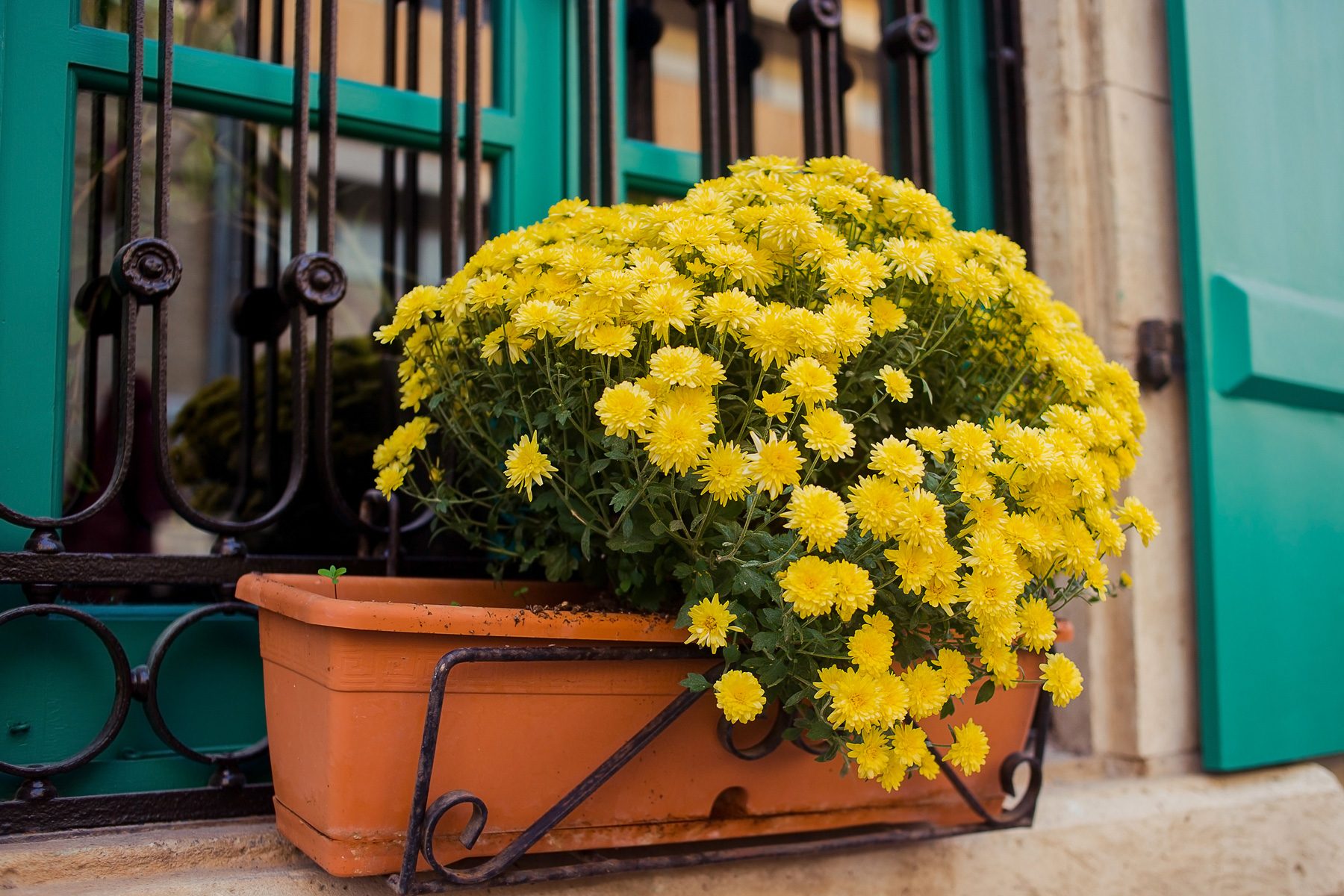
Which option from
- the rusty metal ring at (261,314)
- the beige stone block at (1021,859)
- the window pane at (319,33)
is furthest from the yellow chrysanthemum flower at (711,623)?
the rusty metal ring at (261,314)

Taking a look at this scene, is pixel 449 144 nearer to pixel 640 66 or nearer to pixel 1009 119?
pixel 640 66

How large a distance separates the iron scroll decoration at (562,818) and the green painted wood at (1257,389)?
801 millimetres

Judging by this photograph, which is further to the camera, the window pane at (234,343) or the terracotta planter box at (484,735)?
the window pane at (234,343)

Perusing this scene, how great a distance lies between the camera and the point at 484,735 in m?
1.08

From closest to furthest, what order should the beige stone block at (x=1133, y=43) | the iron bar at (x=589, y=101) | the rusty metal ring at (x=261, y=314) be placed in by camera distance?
1. the iron bar at (x=589, y=101)
2. the rusty metal ring at (x=261, y=314)
3. the beige stone block at (x=1133, y=43)

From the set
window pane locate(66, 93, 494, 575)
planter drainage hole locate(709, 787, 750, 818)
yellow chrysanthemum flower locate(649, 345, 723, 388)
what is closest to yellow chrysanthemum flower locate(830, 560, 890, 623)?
yellow chrysanthemum flower locate(649, 345, 723, 388)

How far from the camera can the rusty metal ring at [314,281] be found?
140 cm

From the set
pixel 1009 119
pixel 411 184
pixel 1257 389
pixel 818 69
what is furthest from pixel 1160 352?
pixel 411 184

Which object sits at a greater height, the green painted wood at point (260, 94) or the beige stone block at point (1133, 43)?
the beige stone block at point (1133, 43)

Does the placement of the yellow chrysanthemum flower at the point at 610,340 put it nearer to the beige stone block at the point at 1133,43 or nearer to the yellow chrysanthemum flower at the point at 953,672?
the yellow chrysanthemum flower at the point at 953,672

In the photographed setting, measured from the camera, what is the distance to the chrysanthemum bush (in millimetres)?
1005

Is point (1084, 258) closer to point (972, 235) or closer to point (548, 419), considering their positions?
point (972, 235)

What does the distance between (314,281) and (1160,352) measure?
1437 mm

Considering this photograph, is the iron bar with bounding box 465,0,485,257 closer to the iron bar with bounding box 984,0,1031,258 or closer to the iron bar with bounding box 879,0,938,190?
the iron bar with bounding box 879,0,938,190
